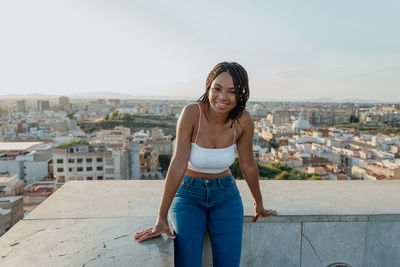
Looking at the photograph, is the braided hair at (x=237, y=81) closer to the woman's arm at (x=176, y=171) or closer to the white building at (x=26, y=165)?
the woman's arm at (x=176, y=171)

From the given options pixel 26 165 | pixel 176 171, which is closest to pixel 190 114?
pixel 176 171

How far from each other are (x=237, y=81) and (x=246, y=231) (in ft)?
1.67

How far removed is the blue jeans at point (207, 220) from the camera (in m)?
0.84

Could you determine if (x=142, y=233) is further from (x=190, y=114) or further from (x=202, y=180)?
(x=190, y=114)

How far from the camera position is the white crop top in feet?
→ 3.14

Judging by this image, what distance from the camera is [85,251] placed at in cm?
80

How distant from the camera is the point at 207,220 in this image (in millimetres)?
919

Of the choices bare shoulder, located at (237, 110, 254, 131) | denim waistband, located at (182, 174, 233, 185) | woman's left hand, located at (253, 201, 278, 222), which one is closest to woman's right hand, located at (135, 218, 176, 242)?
denim waistband, located at (182, 174, 233, 185)

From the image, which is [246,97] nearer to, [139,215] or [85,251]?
[139,215]

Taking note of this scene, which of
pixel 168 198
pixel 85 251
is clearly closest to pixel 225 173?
pixel 168 198

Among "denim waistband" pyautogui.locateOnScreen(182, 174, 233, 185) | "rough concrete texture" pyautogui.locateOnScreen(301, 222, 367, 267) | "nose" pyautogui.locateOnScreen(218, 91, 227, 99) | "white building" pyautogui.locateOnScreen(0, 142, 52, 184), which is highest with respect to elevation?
"nose" pyautogui.locateOnScreen(218, 91, 227, 99)

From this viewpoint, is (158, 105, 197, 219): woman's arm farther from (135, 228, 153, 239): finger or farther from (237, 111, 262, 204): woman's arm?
(237, 111, 262, 204): woman's arm

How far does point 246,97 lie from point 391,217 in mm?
687

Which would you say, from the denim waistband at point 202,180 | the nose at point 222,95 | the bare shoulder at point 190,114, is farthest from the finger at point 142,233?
the nose at point 222,95
